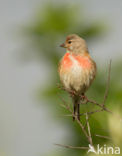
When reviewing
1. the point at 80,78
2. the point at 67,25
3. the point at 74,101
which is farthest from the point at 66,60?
the point at 67,25

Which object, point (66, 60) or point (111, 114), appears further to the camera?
point (66, 60)

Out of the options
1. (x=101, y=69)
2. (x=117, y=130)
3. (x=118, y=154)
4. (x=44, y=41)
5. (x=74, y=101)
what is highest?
(x=44, y=41)

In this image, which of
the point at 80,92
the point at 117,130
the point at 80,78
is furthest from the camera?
the point at 80,92

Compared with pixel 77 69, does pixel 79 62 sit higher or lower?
higher

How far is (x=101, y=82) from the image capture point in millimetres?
8766

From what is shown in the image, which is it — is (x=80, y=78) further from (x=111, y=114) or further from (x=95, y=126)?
(x=111, y=114)

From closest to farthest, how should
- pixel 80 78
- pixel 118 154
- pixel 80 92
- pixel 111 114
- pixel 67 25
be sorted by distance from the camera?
pixel 118 154 → pixel 111 114 → pixel 80 78 → pixel 80 92 → pixel 67 25

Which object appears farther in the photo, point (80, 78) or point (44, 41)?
point (44, 41)

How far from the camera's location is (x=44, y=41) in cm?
955

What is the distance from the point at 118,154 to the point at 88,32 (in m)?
7.11

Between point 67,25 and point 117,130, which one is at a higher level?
point 67,25

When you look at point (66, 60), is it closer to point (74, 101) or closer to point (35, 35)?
point (74, 101)

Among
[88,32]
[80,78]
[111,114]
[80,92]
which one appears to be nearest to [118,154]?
[111,114]

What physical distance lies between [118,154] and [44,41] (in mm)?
7790
